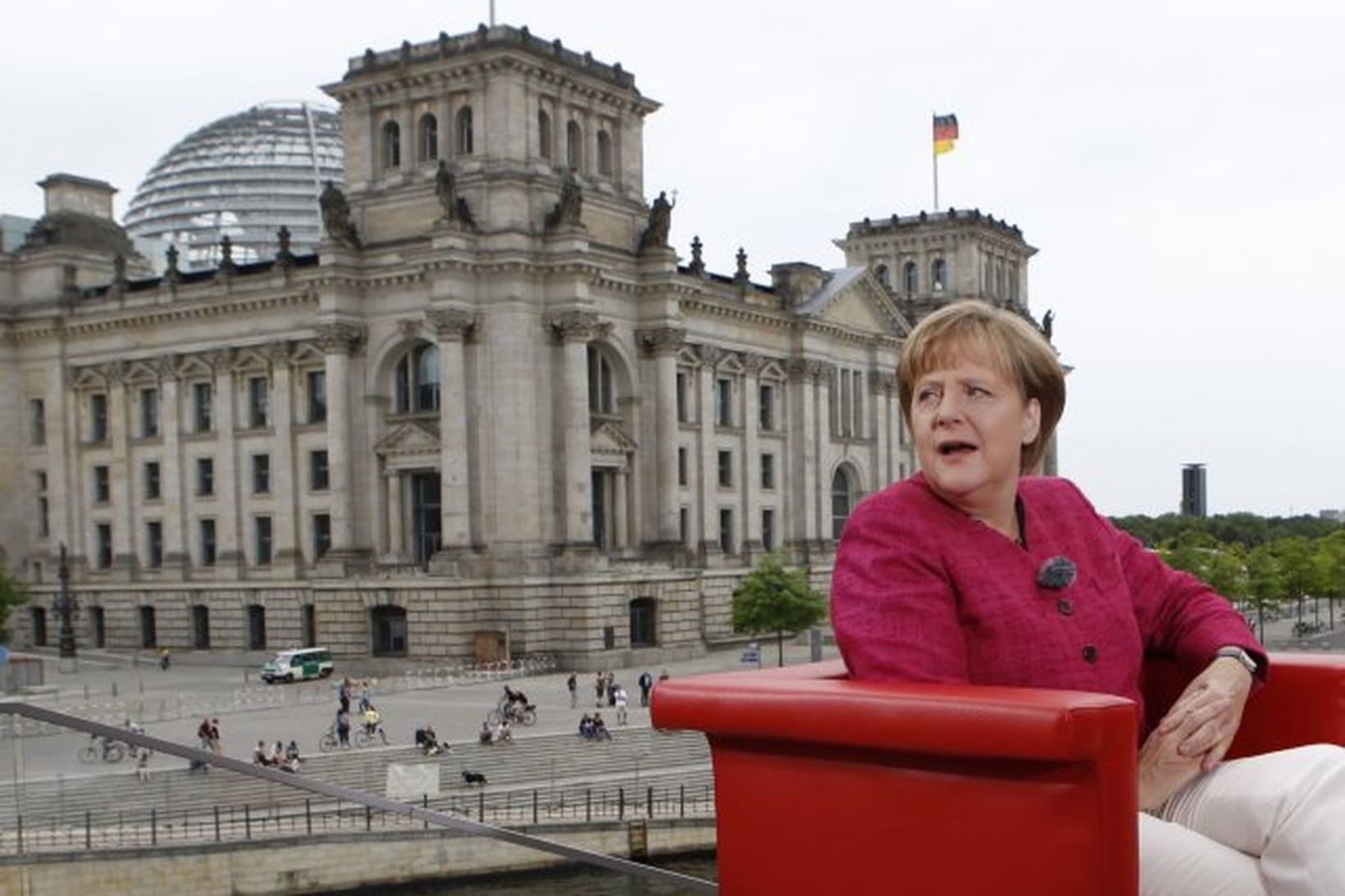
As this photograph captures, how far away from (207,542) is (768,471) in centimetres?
2308

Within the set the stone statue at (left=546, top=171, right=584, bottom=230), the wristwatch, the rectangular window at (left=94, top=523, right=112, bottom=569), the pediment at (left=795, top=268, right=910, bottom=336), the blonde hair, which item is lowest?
the rectangular window at (left=94, top=523, right=112, bottom=569)

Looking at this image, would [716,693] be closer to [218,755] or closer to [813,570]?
[218,755]

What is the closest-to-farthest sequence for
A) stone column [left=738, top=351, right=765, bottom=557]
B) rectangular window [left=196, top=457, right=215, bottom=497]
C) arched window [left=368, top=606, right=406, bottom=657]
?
arched window [left=368, top=606, right=406, bottom=657] → rectangular window [left=196, top=457, right=215, bottom=497] → stone column [left=738, top=351, right=765, bottom=557]

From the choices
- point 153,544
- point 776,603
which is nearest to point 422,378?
point 776,603

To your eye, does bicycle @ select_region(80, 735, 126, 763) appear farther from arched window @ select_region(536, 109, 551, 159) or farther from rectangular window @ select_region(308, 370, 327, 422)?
rectangular window @ select_region(308, 370, 327, 422)

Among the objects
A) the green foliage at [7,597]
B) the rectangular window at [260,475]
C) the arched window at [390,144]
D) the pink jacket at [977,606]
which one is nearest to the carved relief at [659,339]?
the arched window at [390,144]

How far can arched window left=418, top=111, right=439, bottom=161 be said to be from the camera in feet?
184

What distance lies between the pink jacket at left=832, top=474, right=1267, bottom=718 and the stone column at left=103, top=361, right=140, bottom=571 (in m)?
64.0

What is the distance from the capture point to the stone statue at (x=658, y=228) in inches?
2291

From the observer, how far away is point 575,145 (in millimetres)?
57531

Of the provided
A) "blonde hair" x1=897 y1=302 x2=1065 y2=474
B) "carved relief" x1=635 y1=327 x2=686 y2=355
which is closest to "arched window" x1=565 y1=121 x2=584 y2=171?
"carved relief" x1=635 y1=327 x2=686 y2=355

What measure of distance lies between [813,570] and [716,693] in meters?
64.2

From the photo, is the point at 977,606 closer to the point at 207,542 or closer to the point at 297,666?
the point at 297,666

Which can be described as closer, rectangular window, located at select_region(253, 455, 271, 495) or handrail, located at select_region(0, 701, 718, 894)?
handrail, located at select_region(0, 701, 718, 894)
